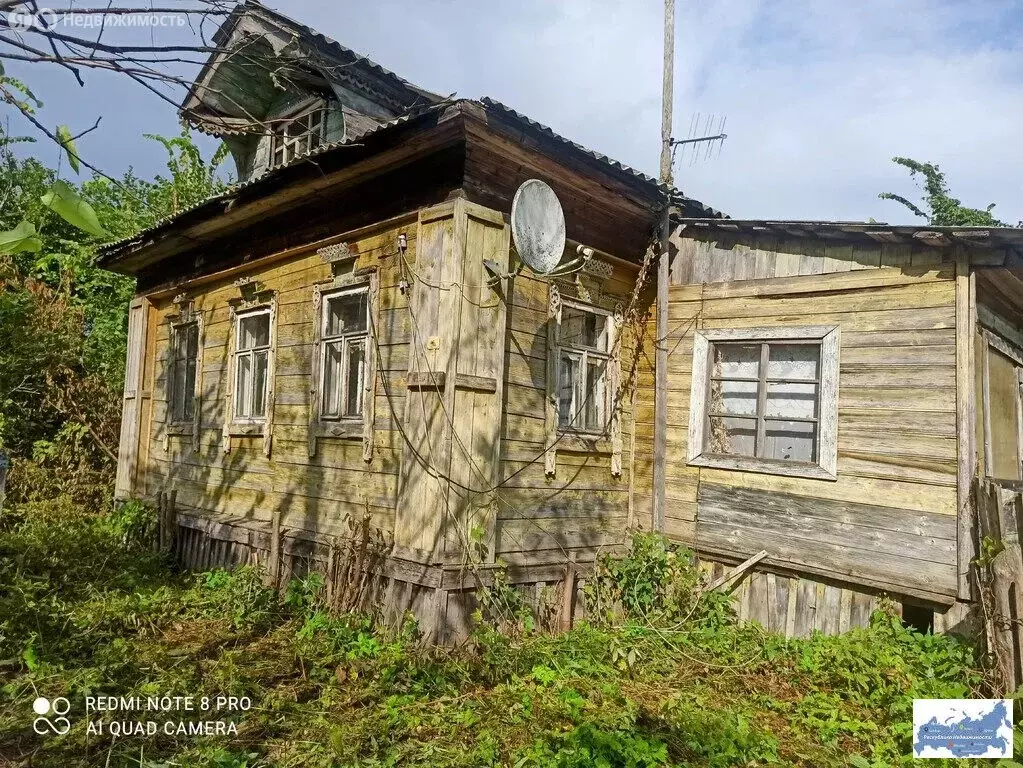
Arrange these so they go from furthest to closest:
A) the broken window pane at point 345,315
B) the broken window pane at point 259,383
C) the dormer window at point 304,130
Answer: the dormer window at point 304,130 < the broken window pane at point 259,383 < the broken window pane at point 345,315

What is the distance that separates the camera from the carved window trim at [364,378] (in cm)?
610

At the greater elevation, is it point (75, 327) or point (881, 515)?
point (75, 327)

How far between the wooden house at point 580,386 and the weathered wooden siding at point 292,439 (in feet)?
0.13

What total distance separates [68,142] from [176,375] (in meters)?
8.89

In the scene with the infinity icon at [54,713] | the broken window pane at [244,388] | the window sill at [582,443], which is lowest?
the infinity icon at [54,713]

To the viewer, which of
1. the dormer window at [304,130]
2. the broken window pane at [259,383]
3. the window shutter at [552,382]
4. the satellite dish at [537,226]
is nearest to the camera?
the satellite dish at [537,226]

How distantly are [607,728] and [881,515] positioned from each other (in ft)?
10.2

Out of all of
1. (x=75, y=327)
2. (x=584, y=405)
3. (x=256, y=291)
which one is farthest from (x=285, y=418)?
(x=75, y=327)

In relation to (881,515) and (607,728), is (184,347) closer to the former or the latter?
(607,728)

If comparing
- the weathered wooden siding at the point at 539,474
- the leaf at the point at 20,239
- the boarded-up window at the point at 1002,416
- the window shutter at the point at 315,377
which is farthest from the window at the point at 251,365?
the boarded-up window at the point at 1002,416

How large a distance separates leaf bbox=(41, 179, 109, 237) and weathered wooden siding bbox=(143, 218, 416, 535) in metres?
4.50

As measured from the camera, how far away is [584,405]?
6.79 metres

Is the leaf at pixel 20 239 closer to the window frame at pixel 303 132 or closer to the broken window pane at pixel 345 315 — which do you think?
the broken window pane at pixel 345 315

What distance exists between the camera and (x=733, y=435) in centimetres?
658
